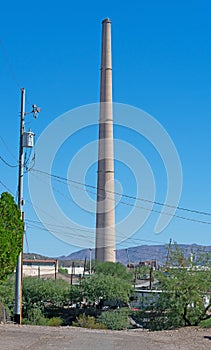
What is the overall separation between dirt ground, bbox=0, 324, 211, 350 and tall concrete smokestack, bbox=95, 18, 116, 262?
42.0m

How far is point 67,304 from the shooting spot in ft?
181

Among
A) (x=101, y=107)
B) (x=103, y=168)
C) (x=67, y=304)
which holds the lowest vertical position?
(x=67, y=304)

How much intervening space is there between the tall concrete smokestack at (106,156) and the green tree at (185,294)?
33.8m

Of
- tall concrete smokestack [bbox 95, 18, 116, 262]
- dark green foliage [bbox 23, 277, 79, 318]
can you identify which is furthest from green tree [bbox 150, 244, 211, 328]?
tall concrete smokestack [bbox 95, 18, 116, 262]

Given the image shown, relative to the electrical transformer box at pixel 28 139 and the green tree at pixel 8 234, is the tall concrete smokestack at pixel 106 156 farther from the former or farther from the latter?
the green tree at pixel 8 234

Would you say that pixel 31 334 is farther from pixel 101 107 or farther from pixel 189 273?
pixel 101 107

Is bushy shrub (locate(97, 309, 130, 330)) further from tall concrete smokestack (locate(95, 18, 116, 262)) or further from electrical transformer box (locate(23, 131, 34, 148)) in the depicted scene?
tall concrete smokestack (locate(95, 18, 116, 262))

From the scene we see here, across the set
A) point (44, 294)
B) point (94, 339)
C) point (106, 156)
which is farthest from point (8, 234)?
point (106, 156)

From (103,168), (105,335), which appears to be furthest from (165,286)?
(103,168)

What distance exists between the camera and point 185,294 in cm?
2798

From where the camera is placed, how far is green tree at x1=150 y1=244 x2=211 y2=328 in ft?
91.1

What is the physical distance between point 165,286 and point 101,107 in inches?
1464

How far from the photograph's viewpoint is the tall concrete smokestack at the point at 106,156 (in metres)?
64.4

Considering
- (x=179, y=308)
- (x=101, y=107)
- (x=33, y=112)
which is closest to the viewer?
(x=179, y=308)
